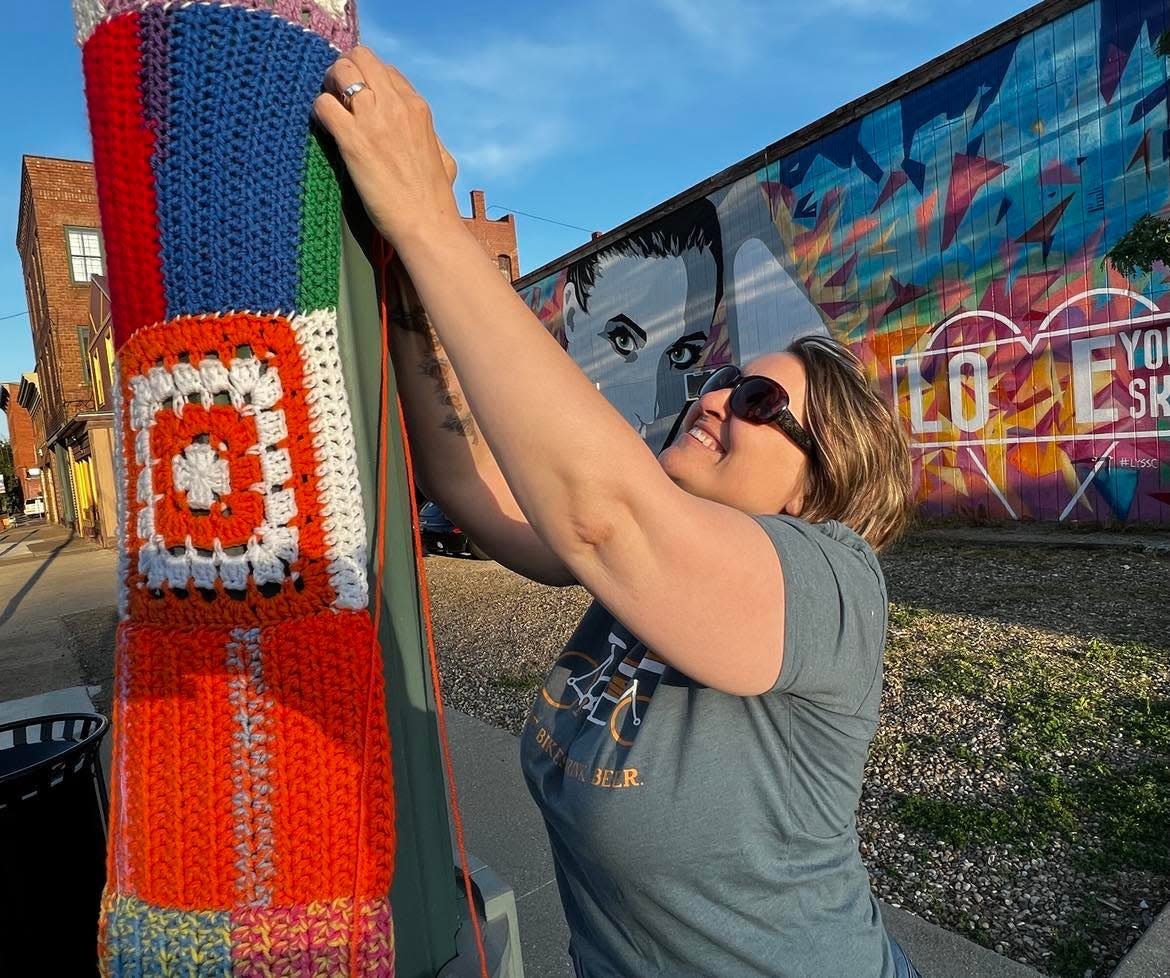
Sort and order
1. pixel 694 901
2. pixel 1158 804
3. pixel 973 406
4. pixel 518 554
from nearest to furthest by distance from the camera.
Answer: pixel 694 901
pixel 518 554
pixel 1158 804
pixel 973 406

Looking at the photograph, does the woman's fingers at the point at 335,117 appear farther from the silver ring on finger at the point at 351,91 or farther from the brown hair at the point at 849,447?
the brown hair at the point at 849,447

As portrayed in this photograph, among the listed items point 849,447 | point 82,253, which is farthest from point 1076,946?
point 82,253

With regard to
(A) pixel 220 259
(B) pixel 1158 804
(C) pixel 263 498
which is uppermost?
(A) pixel 220 259

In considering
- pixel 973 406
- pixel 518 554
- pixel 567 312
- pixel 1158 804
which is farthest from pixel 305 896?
pixel 567 312

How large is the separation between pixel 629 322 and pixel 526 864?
39.3ft

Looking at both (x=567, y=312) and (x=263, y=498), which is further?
(x=567, y=312)

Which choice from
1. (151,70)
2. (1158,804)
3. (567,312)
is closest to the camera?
(151,70)

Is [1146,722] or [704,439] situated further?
[1146,722]

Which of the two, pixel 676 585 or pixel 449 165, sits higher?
pixel 449 165

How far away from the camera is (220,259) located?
36.9 inches

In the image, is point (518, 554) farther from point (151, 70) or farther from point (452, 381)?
point (151, 70)

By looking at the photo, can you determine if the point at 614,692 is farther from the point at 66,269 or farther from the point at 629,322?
the point at 66,269

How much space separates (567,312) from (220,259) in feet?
49.9

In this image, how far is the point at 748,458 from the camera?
1328 mm
